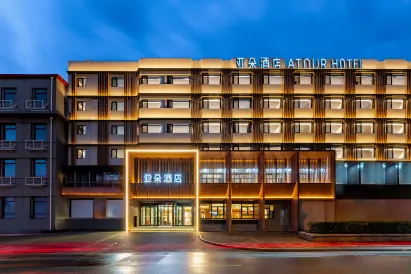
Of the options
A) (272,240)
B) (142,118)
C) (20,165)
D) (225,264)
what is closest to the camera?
(225,264)

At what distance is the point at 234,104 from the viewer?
153 ft

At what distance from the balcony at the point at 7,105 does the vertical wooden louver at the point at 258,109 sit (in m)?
27.2

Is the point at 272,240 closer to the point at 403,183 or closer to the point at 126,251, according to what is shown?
the point at 126,251

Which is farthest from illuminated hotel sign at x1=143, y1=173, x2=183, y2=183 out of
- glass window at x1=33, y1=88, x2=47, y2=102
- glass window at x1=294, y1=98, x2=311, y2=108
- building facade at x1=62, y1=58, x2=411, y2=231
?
glass window at x1=294, y1=98, x2=311, y2=108

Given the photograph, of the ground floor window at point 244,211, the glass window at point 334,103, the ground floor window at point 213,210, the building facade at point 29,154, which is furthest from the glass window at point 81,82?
the glass window at point 334,103

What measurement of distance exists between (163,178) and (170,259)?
19.0 metres

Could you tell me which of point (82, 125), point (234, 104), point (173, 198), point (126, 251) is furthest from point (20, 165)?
point (234, 104)

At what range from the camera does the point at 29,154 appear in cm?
4059

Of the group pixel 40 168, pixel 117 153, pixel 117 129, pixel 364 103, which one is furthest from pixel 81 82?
pixel 364 103

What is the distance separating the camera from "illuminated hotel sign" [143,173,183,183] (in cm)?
4116

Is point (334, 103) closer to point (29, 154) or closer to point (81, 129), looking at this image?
point (81, 129)

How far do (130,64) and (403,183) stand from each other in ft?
113

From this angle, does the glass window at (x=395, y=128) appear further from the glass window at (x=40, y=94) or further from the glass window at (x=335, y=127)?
the glass window at (x=40, y=94)

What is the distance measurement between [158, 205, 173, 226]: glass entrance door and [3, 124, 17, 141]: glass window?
17.9 metres
